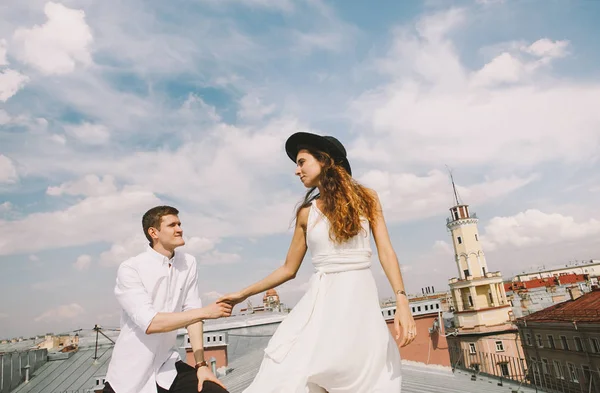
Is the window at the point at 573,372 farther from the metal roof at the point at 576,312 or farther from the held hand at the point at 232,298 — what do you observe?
the held hand at the point at 232,298

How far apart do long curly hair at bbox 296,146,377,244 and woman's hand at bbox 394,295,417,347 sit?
0.50 metres

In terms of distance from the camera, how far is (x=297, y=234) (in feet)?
9.34

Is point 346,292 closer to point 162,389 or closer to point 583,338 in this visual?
point 162,389

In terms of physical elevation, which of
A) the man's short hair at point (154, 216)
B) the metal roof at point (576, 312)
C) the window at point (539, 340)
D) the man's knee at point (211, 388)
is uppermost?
the man's short hair at point (154, 216)

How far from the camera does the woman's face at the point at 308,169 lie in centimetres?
291

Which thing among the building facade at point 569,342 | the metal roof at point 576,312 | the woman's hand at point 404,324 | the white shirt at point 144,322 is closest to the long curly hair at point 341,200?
the woman's hand at point 404,324

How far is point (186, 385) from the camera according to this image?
9.91 ft

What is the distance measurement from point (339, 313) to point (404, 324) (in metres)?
0.39

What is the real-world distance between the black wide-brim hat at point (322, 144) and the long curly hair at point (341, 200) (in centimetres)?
3

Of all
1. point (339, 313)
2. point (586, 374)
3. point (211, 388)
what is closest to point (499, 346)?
point (586, 374)

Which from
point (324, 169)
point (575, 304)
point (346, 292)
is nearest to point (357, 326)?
point (346, 292)

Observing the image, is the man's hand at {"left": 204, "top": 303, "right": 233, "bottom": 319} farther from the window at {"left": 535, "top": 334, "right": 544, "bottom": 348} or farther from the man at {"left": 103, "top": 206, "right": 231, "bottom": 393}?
the window at {"left": 535, "top": 334, "right": 544, "bottom": 348}

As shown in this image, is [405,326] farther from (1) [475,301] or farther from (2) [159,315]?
(1) [475,301]

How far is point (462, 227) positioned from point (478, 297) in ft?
36.6
